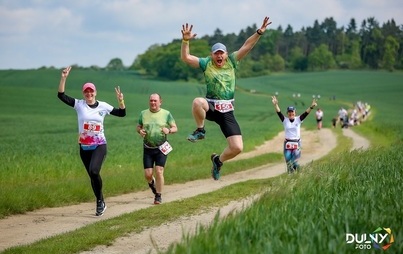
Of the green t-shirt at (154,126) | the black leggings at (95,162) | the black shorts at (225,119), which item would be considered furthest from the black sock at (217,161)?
the black leggings at (95,162)

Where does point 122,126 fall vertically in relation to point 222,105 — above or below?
below

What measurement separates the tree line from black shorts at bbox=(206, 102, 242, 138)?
283ft

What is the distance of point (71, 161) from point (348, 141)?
18.9 metres

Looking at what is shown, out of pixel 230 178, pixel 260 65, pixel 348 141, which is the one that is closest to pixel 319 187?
pixel 230 178

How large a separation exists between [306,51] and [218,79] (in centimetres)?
17876

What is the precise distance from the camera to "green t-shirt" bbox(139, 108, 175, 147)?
1107 centimetres

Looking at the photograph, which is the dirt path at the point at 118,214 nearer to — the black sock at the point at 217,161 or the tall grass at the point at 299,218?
the tall grass at the point at 299,218

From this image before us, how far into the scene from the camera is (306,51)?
182m

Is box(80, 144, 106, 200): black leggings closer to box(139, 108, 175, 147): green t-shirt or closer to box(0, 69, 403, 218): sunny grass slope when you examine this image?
box(139, 108, 175, 147): green t-shirt

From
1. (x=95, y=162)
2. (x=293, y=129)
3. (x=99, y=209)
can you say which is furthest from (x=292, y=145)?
(x=95, y=162)

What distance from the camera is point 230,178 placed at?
56.6ft

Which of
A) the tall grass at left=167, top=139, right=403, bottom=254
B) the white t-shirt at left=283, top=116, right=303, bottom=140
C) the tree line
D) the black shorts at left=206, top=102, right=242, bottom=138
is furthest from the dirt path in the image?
the tree line

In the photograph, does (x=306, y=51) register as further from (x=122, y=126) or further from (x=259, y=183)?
(x=259, y=183)

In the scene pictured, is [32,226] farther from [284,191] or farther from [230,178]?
[230,178]
